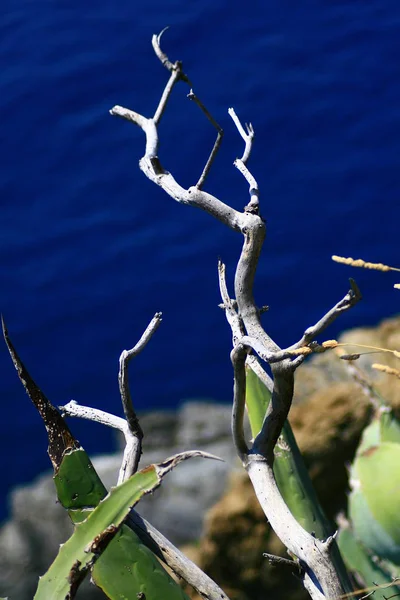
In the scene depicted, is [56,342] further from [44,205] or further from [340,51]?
[340,51]

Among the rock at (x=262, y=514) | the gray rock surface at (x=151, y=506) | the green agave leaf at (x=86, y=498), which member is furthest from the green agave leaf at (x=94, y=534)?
the gray rock surface at (x=151, y=506)

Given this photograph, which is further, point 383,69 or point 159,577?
point 383,69

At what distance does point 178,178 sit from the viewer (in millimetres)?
4672

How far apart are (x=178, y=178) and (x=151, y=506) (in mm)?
1929

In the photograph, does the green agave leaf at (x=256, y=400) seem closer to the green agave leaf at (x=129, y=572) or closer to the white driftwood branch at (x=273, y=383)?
the white driftwood branch at (x=273, y=383)

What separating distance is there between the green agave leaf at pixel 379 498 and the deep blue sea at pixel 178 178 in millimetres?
2984

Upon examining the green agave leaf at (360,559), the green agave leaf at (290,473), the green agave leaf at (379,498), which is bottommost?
the green agave leaf at (360,559)

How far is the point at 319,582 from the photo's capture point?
74cm

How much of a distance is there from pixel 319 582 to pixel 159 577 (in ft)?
0.51

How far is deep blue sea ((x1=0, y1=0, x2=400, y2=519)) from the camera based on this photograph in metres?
4.56

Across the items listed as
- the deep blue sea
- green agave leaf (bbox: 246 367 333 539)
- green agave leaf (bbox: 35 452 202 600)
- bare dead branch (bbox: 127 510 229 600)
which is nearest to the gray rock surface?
the deep blue sea

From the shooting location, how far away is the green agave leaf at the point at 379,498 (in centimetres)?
132

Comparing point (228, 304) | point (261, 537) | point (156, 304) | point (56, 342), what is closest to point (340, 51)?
point (156, 304)

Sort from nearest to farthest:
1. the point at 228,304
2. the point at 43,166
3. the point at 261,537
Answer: the point at 228,304
the point at 261,537
the point at 43,166
